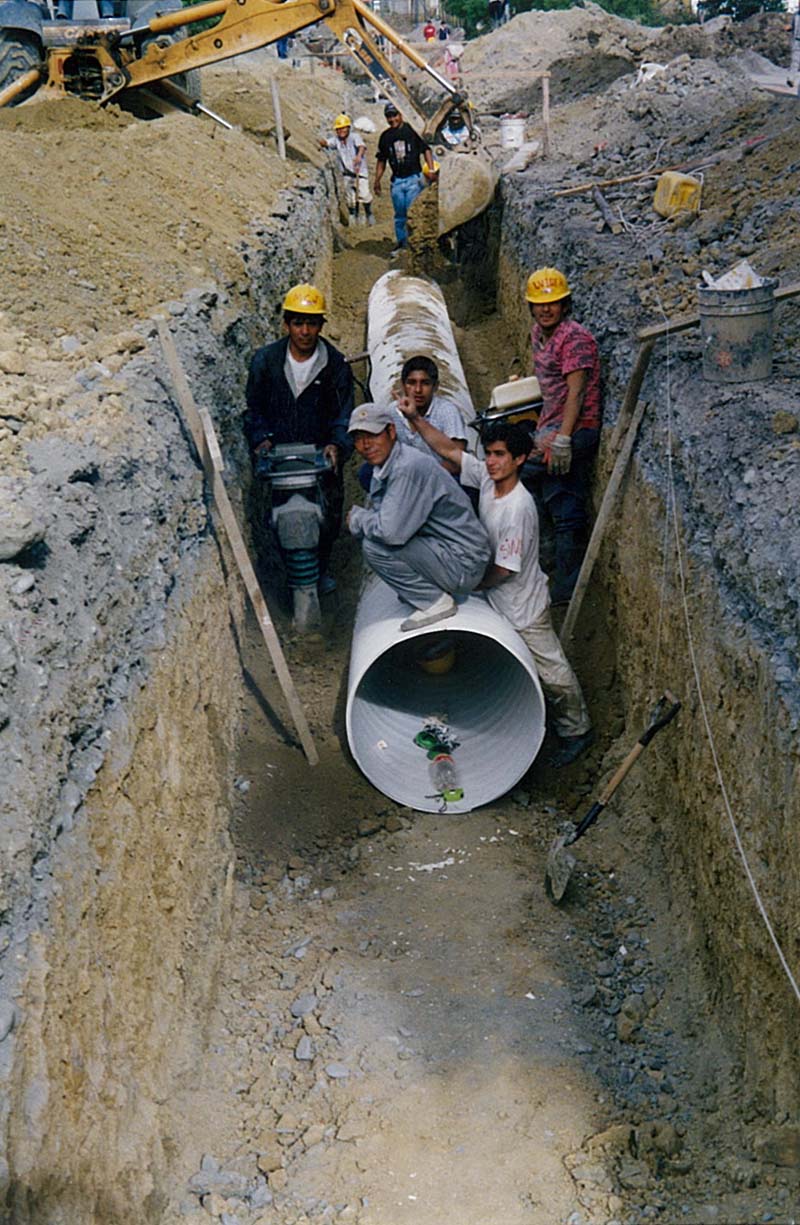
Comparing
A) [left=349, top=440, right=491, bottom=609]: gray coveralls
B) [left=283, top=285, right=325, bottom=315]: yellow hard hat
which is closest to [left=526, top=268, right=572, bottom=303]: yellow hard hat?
[left=283, top=285, right=325, bottom=315]: yellow hard hat

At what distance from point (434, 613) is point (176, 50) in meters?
9.90

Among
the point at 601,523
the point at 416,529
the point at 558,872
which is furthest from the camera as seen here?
the point at 601,523

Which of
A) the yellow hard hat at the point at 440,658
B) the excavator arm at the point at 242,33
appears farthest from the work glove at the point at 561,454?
the excavator arm at the point at 242,33

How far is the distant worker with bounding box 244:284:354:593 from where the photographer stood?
7383 millimetres

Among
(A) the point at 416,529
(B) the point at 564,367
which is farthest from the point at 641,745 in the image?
(B) the point at 564,367

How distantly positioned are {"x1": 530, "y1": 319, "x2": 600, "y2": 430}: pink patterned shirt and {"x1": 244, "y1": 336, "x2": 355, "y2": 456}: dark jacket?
134 cm

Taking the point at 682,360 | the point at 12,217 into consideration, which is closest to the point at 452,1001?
the point at 682,360

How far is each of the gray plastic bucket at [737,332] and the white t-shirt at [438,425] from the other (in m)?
1.76

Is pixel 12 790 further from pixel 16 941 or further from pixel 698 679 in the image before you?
pixel 698 679

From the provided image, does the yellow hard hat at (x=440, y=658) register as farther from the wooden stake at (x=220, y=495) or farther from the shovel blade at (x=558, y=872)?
the shovel blade at (x=558, y=872)

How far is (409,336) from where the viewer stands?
9.54 m

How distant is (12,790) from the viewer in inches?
121

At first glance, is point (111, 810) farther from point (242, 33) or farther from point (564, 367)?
point (242, 33)

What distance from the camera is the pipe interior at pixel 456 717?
613cm
